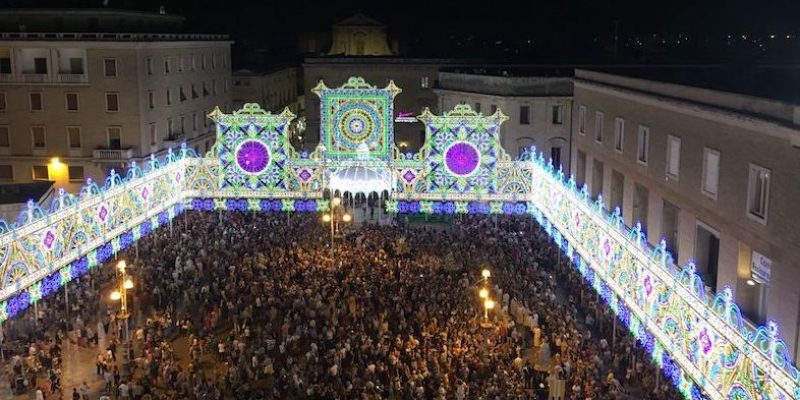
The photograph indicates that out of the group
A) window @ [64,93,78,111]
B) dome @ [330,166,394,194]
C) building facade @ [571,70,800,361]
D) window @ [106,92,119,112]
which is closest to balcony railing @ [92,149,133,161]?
window @ [106,92,119,112]

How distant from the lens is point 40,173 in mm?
53250

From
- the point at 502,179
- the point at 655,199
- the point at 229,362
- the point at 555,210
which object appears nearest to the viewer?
the point at 229,362

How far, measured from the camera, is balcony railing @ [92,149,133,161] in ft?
172

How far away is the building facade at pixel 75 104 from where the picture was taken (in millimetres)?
51638

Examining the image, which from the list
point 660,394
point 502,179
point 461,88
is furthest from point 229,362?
point 461,88

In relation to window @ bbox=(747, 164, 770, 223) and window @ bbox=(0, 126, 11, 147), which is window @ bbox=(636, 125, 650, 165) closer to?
window @ bbox=(747, 164, 770, 223)

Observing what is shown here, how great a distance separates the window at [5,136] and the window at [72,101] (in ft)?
13.3

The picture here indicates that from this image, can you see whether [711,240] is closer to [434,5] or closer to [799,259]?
[799,259]

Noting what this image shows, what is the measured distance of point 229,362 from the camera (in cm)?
2617

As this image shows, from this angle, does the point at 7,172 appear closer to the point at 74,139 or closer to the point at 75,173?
the point at 75,173

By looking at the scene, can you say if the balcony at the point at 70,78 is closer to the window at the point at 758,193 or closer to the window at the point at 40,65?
the window at the point at 40,65

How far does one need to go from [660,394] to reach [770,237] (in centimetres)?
499

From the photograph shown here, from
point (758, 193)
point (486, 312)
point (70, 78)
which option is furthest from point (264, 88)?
point (758, 193)

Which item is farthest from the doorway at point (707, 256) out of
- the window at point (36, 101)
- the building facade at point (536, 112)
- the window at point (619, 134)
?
the window at point (36, 101)
